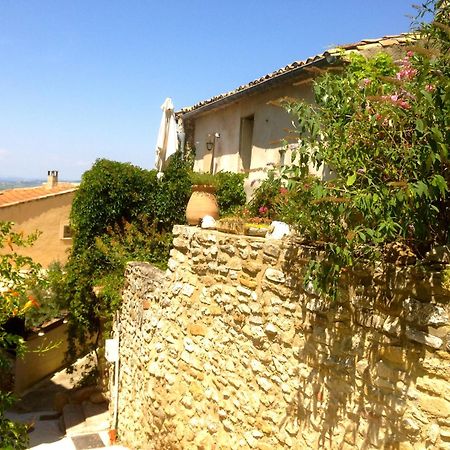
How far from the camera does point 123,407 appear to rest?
27.0 ft

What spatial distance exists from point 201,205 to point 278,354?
278cm

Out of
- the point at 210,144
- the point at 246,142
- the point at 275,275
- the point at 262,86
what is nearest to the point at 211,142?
the point at 210,144

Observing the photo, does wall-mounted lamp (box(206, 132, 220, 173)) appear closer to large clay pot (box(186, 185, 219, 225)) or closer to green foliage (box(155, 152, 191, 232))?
green foliage (box(155, 152, 191, 232))

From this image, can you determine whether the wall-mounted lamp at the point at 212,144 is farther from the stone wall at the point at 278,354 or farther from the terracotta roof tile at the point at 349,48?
the stone wall at the point at 278,354

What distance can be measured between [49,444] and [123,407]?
1.98 metres

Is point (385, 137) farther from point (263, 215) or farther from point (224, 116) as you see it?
point (224, 116)

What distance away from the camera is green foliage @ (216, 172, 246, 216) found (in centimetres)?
1086

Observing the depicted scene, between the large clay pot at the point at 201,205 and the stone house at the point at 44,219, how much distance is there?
1139 centimetres

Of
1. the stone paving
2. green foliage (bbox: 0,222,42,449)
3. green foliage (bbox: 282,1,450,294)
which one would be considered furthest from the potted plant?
the stone paving

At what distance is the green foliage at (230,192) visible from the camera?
35.6ft

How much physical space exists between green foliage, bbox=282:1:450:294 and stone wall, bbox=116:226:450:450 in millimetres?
278

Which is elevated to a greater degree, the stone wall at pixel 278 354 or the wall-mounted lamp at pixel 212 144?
the wall-mounted lamp at pixel 212 144

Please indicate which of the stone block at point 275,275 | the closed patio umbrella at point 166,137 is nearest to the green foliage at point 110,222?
the closed patio umbrella at point 166,137

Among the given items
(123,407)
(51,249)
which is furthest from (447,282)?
(51,249)
